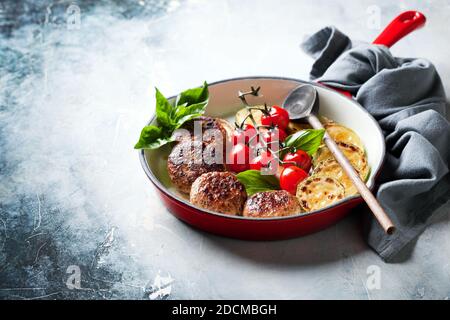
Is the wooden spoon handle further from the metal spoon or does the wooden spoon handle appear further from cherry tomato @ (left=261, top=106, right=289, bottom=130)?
cherry tomato @ (left=261, top=106, right=289, bottom=130)

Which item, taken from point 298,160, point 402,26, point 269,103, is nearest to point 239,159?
point 298,160

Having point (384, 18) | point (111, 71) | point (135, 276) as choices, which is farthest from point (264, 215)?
point (384, 18)

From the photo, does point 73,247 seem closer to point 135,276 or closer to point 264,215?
point 135,276

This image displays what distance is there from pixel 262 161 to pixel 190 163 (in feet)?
0.79

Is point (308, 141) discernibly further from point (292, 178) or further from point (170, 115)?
point (170, 115)

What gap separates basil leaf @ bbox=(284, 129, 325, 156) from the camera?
6.68 feet

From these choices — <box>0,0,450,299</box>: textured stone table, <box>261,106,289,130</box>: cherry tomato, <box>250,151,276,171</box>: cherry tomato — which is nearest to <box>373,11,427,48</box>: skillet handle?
<box>0,0,450,299</box>: textured stone table

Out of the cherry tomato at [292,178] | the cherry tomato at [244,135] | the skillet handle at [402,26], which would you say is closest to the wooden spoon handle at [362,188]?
the cherry tomato at [292,178]

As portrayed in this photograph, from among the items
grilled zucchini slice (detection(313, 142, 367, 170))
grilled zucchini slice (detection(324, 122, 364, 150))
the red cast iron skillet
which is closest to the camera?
the red cast iron skillet

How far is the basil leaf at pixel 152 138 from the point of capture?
208cm

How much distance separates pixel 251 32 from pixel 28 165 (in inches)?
53.4

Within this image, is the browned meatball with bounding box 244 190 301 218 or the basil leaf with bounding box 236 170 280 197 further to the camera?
the basil leaf with bounding box 236 170 280 197

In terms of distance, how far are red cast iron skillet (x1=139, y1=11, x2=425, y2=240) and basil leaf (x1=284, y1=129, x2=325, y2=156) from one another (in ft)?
0.65

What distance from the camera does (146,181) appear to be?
86.6 inches
